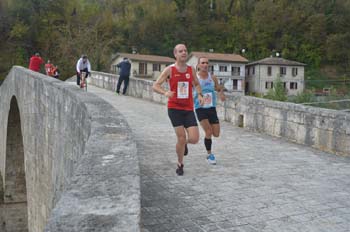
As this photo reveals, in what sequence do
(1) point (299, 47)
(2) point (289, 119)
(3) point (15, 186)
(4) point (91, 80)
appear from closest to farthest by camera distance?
(2) point (289, 119)
(3) point (15, 186)
(4) point (91, 80)
(1) point (299, 47)

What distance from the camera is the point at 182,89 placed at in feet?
16.3

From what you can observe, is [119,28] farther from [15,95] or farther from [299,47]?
[15,95]

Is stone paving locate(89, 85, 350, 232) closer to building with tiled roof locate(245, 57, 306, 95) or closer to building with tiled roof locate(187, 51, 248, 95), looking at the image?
building with tiled roof locate(187, 51, 248, 95)

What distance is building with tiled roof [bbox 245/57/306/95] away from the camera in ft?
178

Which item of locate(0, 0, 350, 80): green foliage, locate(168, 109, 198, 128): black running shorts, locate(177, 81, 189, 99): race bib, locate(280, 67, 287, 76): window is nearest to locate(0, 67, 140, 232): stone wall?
locate(168, 109, 198, 128): black running shorts

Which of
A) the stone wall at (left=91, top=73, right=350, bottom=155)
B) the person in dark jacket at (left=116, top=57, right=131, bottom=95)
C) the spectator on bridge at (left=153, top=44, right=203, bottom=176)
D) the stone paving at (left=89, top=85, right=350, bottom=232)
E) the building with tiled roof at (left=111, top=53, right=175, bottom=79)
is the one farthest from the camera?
the building with tiled roof at (left=111, top=53, right=175, bottom=79)

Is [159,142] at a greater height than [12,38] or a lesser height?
lesser

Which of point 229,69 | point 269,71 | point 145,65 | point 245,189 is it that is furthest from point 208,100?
point 269,71

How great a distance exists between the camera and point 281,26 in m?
67.7

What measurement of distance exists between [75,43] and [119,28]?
81.0ft

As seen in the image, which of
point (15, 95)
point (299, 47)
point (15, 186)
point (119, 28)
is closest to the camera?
point (15, 95)

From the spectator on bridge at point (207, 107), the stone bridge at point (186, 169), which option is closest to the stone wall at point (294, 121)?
the stone bridge at point (186, 169)

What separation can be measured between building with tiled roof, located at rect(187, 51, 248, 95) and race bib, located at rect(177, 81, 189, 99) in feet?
156

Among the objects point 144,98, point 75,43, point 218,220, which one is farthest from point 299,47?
point 218,220
